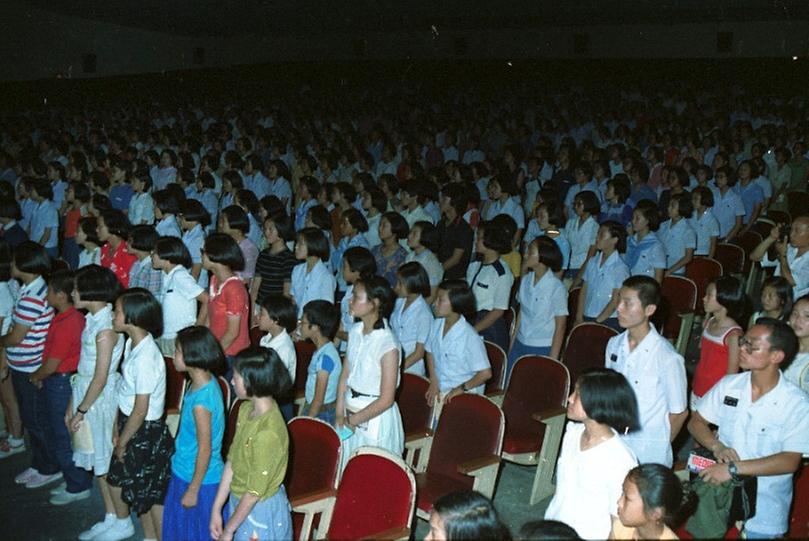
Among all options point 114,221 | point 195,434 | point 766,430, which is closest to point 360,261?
point 195,434

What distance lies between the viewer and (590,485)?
2.95m

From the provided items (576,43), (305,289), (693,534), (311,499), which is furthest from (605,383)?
(576,43)

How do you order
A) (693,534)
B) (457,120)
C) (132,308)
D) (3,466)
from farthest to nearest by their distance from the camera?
(457,120) → (3,466) → (132,308) → (693,534)

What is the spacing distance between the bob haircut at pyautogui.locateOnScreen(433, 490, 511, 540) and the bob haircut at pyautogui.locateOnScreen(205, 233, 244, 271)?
2.91 meters

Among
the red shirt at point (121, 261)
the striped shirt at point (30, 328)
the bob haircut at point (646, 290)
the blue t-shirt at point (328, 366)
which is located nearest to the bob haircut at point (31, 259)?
the striped shirt at point (30, 328)

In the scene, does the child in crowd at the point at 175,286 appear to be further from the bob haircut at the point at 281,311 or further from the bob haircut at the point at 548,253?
the bob haircut at the point at 548,253

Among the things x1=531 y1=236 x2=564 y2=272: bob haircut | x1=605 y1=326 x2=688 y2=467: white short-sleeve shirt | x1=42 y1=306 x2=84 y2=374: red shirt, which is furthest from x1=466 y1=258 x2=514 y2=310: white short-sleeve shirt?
x1=42 y1=306 x2=84 y2=374: red shirt

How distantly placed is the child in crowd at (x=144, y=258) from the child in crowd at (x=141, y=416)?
1.54m

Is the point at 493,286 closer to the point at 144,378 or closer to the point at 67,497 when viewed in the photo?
the point at 144,378

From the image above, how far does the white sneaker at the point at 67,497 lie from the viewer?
4773 mm

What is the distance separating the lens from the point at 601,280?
19.3 ft

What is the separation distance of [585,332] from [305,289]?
1.92 m

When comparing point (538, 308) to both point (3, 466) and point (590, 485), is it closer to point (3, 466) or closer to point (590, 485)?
point (590, 485)

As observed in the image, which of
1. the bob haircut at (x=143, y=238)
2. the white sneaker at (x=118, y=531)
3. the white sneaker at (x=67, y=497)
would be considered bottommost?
the white sneaker at (x=118, y=531)
